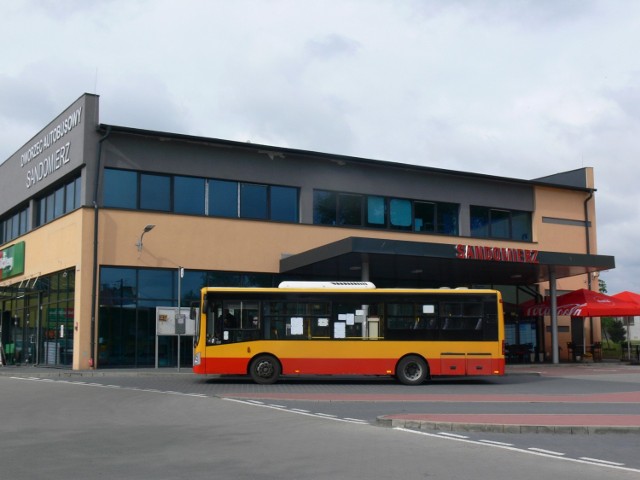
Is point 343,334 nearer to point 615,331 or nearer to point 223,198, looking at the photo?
point 223,198

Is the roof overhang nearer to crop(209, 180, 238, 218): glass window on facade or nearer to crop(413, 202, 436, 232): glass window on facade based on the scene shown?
crop(413, 202, 436, 232): glass window on facade

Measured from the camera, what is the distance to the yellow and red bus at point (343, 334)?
905 inches

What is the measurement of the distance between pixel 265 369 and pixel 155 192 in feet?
36.7

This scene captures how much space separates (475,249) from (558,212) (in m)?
14.4

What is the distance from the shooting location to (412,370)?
76.2 feet

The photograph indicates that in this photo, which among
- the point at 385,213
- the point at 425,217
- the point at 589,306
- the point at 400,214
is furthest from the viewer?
the point at 425,217

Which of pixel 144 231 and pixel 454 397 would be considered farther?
pixel 144 231

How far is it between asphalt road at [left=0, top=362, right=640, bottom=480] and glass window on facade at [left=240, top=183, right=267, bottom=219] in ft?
41.1

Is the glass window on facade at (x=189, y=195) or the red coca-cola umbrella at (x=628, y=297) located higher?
the glass window on facade at (x=189, y=195)

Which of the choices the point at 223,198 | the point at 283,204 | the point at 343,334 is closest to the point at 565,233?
the point at 283,204

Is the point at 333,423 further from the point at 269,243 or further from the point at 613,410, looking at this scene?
the point at 269,243

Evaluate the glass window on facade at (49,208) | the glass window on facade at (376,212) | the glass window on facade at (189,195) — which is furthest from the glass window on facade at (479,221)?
the glass window on facade at (49,208)

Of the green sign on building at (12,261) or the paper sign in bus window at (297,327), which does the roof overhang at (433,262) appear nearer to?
the paper sign in bus window at (297,327)

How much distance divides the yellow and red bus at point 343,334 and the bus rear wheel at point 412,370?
30mm
